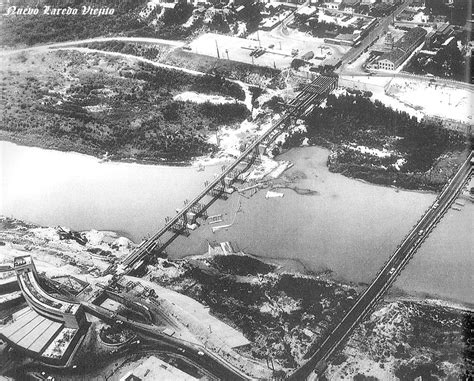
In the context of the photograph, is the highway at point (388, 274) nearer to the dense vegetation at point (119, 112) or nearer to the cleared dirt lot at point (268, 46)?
the dense vegetation at point (119, 112)

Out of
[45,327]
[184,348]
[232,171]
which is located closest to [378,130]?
[232,171]

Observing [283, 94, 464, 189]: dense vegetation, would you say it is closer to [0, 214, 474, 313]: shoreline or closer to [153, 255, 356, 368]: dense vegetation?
[0, 214, 474, 313]: shoreline

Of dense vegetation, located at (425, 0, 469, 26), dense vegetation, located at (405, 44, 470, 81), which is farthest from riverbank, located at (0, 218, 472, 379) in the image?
dense vegetation, located at (425, 0, 469, 26)

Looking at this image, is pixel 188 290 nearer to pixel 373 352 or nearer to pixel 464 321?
pixel 373 352

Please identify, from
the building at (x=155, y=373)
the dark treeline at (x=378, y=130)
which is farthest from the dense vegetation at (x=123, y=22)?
the building at (x=155, y=373)

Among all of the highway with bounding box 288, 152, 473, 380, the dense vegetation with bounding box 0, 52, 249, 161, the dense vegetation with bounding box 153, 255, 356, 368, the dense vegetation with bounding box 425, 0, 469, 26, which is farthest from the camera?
the dense vegetation with bounding box 425, 0, 469, 26

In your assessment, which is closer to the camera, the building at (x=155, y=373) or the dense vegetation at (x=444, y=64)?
the building at (x=155, y=373)

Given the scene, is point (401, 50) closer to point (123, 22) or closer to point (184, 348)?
point (123, 22)
